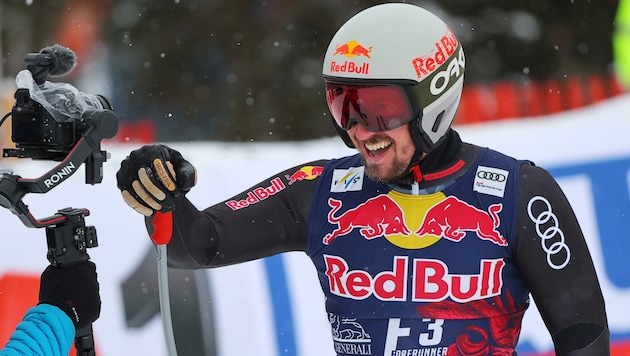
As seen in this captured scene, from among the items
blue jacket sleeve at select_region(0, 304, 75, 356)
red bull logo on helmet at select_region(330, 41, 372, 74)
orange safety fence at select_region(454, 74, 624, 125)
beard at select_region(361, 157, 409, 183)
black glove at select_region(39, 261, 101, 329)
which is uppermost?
orange safety fence at select_region(454, 74, 624, 125)

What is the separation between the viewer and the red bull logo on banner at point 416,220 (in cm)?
320

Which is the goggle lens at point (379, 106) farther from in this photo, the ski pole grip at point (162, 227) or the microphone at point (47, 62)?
the microphone at point (47, 62)

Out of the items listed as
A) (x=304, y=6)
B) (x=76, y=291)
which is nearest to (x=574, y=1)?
(x=304, y=6)

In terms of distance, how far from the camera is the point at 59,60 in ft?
8.31

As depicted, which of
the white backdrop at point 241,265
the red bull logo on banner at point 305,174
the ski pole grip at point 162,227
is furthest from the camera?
the white backdrop at point 241,265

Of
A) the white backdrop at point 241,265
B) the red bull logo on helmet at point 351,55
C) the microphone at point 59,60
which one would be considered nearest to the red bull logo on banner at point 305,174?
the red bull logo on helmet at point 351,55

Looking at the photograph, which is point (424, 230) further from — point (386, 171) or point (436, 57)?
point (436, 57)

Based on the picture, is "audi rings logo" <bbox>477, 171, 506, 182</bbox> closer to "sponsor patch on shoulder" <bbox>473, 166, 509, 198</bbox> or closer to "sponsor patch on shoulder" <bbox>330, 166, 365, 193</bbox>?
"sponsor patch on shoulder" <bbox>473, 166, 509, 198</bbox>

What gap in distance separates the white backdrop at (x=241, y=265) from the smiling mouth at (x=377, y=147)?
1191 mm

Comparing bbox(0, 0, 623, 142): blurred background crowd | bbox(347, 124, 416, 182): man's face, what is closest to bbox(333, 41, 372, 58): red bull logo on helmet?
bbox(347, 124, 416, 182): man's face

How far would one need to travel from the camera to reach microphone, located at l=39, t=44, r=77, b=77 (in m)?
2.53

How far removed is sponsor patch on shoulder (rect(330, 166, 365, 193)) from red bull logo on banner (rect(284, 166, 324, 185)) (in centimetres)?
7

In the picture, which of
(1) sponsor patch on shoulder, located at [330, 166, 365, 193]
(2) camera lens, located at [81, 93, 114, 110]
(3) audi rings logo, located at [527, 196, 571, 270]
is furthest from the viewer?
(1) sponsor patch on shoulder, located at [330, 166, 365, 193]

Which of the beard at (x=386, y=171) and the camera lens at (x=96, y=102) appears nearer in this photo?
the camera lens at (x=96, y=102)
